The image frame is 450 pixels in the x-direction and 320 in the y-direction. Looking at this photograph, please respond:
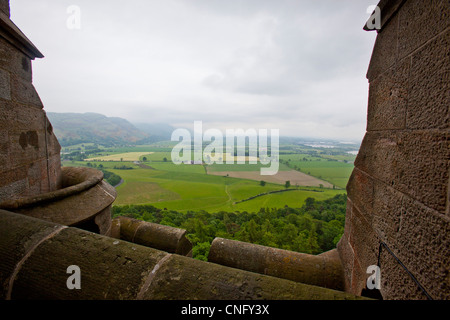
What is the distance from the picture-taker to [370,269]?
2.09 m

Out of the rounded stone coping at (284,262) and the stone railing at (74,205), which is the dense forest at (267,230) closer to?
the rounded stone coping at (284,262)

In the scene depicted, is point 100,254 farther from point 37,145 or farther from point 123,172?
point 123,172

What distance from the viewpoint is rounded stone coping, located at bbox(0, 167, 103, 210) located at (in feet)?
7.92

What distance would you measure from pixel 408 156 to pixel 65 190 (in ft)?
13.2

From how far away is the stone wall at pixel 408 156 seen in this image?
51.2 inches

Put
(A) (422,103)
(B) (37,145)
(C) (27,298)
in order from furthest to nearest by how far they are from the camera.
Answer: (B) (37,145), (A) (422,103), (C) (27,298)

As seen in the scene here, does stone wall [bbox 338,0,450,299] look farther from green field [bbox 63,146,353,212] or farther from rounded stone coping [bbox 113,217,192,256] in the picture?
green field [bbox 63,146,353,212]

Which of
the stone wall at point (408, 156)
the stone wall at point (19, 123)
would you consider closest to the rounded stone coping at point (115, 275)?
the stone wall at point (408, 156)

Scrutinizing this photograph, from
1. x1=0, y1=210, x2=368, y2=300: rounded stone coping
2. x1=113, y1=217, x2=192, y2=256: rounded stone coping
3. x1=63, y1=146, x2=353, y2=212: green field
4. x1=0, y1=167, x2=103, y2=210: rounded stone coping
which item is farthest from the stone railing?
x1=63, y1=146, x2=353, y2=212: green field

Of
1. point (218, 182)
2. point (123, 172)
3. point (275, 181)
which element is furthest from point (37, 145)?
point (123, 172)

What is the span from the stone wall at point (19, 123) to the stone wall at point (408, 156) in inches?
178

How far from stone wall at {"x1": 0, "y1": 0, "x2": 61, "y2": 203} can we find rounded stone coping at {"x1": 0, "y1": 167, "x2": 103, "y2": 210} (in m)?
0.56

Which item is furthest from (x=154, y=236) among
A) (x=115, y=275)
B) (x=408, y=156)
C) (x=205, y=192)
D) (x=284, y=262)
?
(x=205, y=192)
